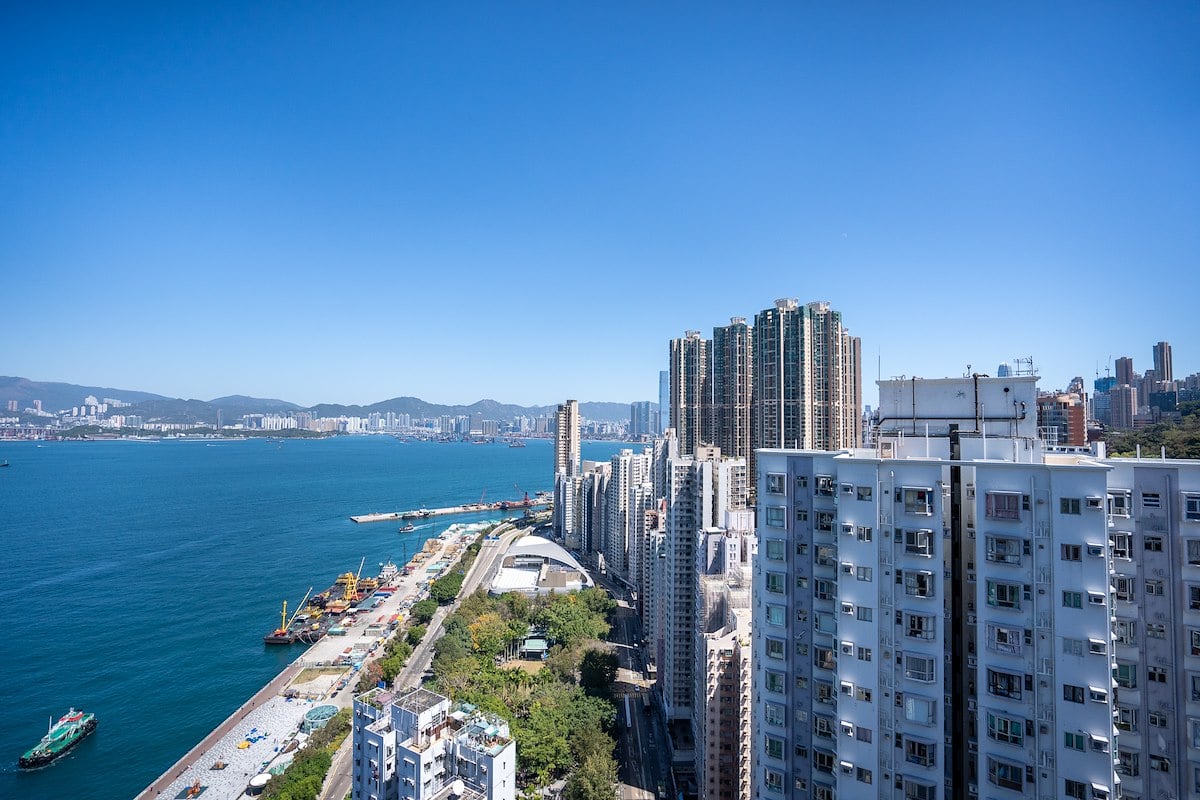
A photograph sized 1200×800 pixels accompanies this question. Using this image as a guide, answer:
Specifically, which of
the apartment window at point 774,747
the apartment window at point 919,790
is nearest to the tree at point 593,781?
the apartment window at point 774,747

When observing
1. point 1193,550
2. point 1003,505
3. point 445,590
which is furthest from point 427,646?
point 1193,550

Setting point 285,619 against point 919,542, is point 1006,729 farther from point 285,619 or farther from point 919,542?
point 285,619

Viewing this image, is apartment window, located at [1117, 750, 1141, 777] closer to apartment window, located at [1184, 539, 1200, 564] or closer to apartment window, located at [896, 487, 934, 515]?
apartment window, located at [1184, 539, 1200, 564]

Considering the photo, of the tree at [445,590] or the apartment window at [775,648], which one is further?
the tree at [445,590]

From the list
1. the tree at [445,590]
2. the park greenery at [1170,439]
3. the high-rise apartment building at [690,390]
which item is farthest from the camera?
the high-rise apartment building at [690,390]

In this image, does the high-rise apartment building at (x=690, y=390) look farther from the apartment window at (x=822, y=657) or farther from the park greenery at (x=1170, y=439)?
the apartment window at (x=822, y=657)

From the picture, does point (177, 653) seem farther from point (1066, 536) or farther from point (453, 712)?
point (1066, 536)
